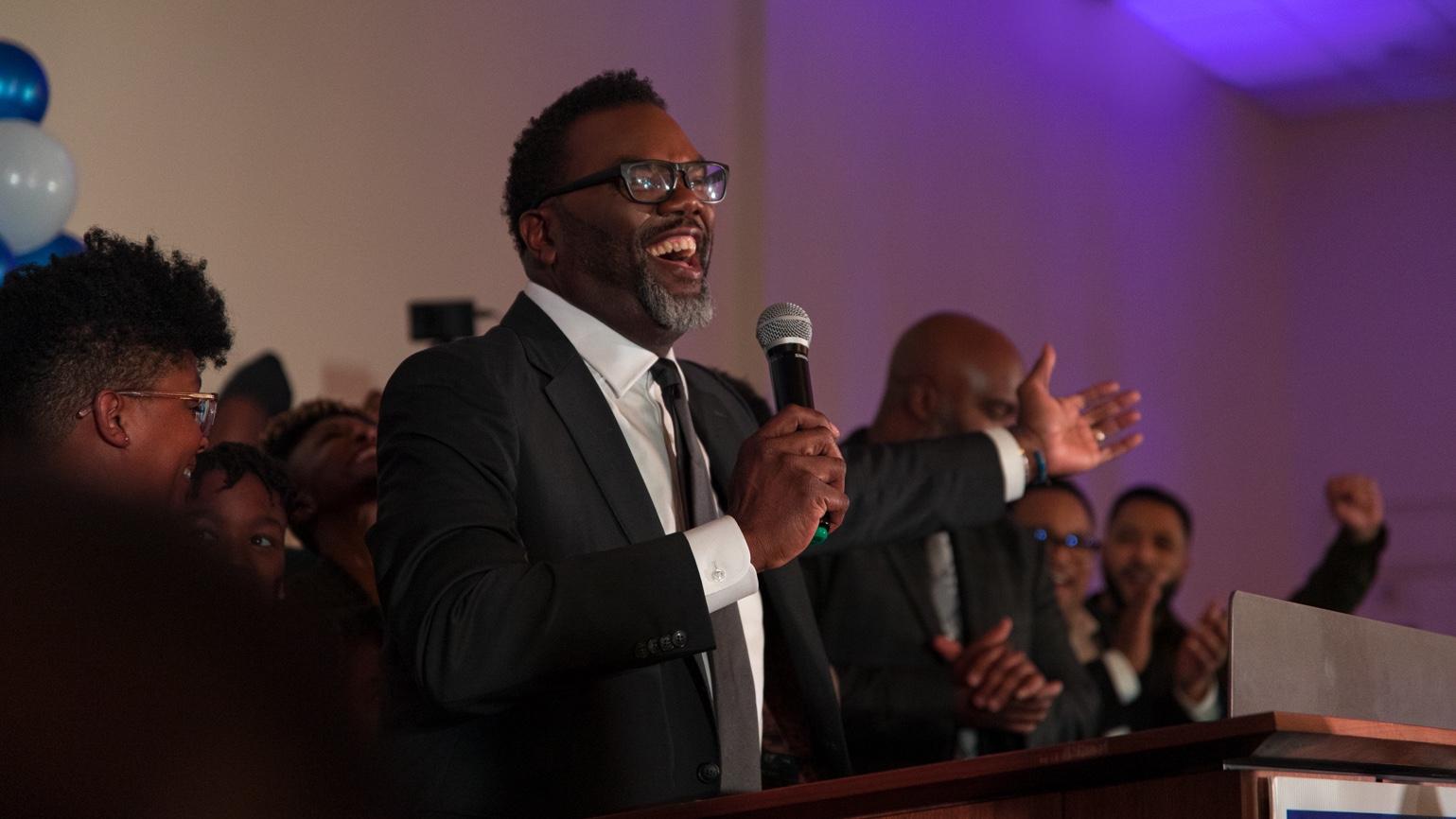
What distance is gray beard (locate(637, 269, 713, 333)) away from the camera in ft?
9.00

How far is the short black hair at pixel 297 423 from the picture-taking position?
3801 mm

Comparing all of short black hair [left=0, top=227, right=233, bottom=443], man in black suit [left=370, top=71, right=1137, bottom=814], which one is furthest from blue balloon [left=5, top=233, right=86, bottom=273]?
man in black suit [left=370, top=71, right=1137, bottom=814]

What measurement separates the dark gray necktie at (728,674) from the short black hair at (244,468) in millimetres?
898

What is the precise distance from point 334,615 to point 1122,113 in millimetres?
6866

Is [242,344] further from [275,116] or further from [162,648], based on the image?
[162,648]

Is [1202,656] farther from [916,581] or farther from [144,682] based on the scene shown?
[144,682]

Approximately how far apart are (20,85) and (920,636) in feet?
7.60

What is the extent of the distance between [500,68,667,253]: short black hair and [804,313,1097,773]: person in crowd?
1053 mm

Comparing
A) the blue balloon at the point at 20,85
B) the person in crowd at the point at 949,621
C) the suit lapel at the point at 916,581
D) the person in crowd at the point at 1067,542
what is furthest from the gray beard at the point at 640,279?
the person in crowd at the point at 1067,542

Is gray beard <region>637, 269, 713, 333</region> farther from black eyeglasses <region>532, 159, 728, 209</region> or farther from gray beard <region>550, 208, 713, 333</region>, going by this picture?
black eyeglasses <region>532, 159, 728, 209</region>

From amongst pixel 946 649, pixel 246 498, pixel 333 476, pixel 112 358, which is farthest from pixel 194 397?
pixel 946 649

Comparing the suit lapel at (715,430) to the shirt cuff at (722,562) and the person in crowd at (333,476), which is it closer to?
the shirt cuff at (722,562)

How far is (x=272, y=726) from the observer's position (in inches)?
19.6

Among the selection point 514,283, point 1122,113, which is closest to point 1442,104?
point 1122,113
